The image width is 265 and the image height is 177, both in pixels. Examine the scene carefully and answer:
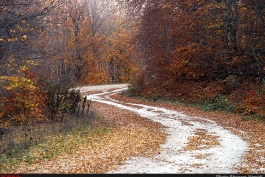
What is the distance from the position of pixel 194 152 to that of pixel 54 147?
4.78m

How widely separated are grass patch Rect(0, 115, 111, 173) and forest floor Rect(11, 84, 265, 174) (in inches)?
15.9

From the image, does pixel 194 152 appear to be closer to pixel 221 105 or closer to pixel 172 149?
pixel 172 149

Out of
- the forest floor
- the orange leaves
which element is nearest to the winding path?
the forest floor

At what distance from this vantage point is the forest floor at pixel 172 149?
866 cm

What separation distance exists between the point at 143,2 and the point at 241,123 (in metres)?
16.1

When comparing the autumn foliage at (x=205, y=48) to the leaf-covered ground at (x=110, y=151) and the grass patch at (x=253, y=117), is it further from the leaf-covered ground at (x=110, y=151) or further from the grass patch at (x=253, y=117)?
the leaf-covered ground at (x=110, y=151)

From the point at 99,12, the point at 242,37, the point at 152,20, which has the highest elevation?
the point at 99,12

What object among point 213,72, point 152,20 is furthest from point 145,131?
point 152,20

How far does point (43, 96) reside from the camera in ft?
58.7

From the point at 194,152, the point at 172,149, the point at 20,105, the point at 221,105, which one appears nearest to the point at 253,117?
the point at 221,105

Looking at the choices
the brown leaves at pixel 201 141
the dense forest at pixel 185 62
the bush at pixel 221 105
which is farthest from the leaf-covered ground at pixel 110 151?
the bush at pixel 221 105

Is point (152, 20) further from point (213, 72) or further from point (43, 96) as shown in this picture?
point (43, 96)

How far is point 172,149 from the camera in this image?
37.1 feet

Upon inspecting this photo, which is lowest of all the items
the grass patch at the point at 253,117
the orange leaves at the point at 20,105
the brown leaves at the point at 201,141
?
the grass patch at the point at 253,117
